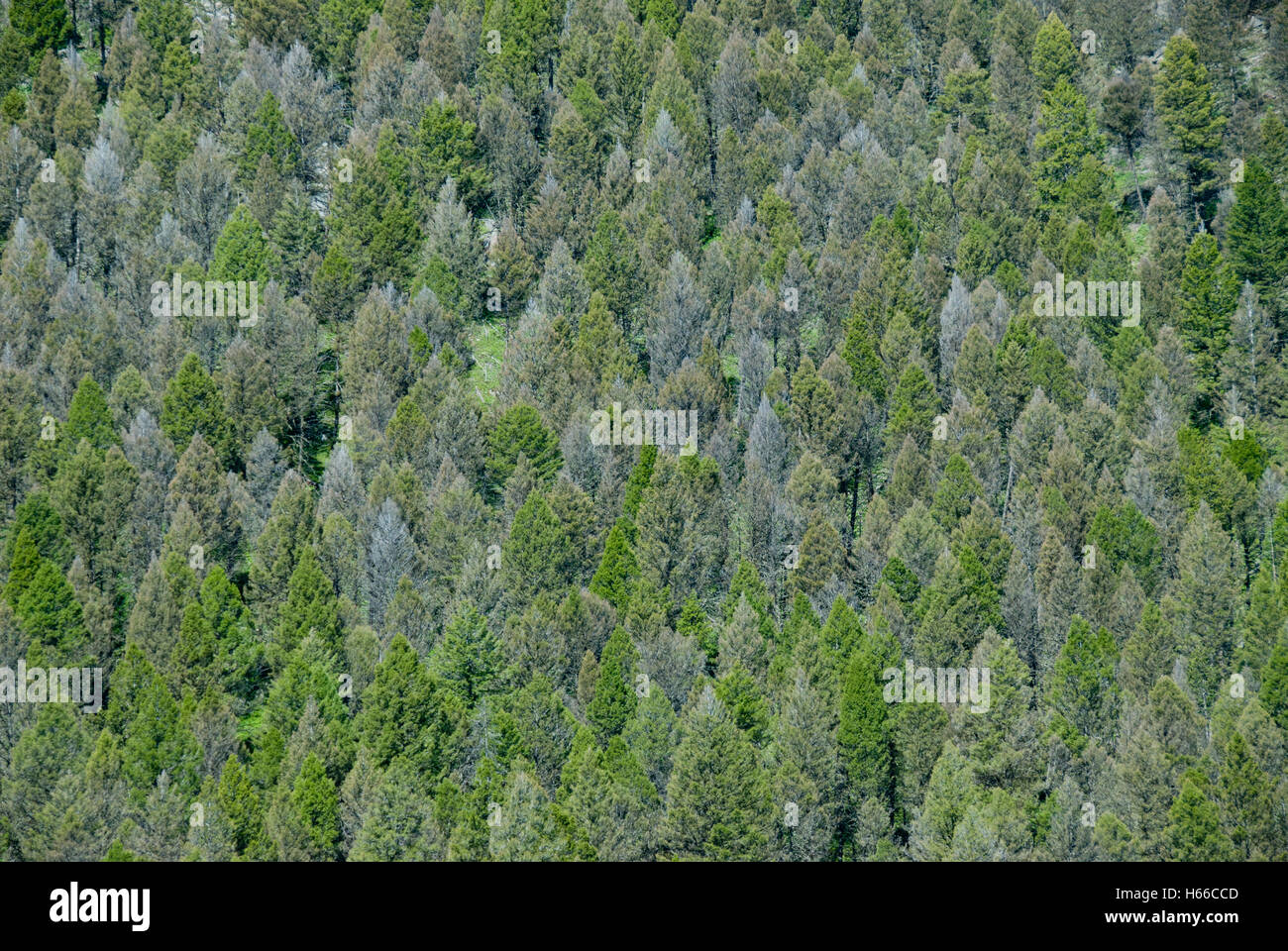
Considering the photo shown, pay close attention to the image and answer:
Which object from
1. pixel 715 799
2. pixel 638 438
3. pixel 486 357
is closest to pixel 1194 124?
pixel 638 438

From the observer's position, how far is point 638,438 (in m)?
→ 124

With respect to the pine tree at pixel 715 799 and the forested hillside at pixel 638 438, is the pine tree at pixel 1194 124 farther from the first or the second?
the pine tree at pixel 715 799

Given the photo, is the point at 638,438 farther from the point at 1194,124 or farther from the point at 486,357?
the point at 1194,124

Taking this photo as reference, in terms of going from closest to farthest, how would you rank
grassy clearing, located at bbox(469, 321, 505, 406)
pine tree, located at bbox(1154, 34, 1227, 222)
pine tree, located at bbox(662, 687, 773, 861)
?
pine tree, located at bbox(662, 687, 773, 861) → grassy clearing, located at bbox(469, 321, 505, 406) → pine tree, located at bbox(1154, 34, 1227, 222)

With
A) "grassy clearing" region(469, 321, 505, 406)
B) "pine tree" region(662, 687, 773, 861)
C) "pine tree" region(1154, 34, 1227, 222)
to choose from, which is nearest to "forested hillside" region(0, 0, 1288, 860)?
"pine tree" region(662, 687, 773, 861)

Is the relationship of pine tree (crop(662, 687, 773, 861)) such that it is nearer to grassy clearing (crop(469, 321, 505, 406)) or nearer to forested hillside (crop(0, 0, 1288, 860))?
forested hillside (crop(0, 0, 1288, 860))

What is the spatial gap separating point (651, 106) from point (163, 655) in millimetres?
79213

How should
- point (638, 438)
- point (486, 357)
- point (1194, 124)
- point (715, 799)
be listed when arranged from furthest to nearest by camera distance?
point (1194, 124), point (486, 357), point (638, 438), point (715, 799)

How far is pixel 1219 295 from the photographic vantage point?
5305 inches

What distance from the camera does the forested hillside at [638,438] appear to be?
98875 millimetres

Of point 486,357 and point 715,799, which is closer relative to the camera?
point 715,799

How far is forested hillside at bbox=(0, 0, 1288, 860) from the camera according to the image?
324ft

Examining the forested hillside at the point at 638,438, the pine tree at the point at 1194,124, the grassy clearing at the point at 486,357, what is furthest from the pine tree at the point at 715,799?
the pine tree at the point at 1194,124

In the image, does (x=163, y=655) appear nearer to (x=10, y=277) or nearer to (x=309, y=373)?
(x=309, y=373)
